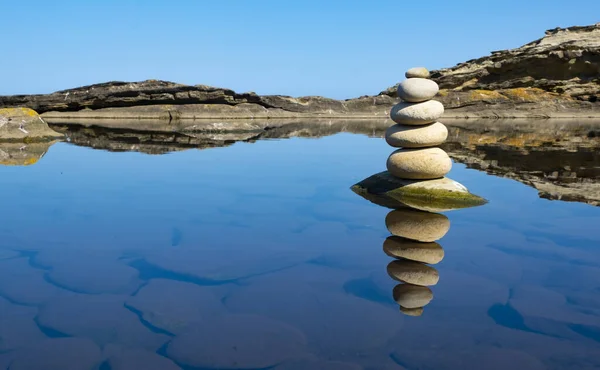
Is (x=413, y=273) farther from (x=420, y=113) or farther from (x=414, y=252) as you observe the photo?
(x=420, y=113)

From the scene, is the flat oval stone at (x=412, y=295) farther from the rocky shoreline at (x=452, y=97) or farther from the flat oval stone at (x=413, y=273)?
the rocky shoreline at (x=452, y=97)

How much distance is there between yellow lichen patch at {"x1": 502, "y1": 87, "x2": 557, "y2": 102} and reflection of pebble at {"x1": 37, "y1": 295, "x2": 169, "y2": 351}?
1877 inches

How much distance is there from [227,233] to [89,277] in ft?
7.18

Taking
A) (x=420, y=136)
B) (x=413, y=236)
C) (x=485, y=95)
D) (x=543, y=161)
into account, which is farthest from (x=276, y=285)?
(x=485, y=95)

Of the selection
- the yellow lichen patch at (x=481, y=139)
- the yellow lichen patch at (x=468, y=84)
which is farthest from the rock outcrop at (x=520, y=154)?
the yellow lichen patch at (x=468, y=84)

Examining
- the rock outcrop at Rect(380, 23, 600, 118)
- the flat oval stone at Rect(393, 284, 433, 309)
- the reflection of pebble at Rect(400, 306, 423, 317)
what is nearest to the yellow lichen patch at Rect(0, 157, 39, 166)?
the flat oval stone at Rect(393, 284, 433, 309)

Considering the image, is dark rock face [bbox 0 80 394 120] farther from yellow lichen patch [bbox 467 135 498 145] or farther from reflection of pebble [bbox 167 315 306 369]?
reflection of pebble [bbox 167 315 306 369]

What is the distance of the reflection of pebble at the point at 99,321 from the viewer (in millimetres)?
4125

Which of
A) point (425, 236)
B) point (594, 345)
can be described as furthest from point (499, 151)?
point (594, 345)

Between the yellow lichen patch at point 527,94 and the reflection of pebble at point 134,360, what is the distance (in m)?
48.2

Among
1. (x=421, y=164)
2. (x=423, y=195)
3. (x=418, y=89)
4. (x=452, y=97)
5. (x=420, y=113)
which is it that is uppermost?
(x=452, y=97)

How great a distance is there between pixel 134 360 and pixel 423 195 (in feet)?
22.4

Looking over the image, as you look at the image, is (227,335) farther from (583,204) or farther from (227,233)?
(583,204)

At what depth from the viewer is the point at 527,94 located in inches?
1880
